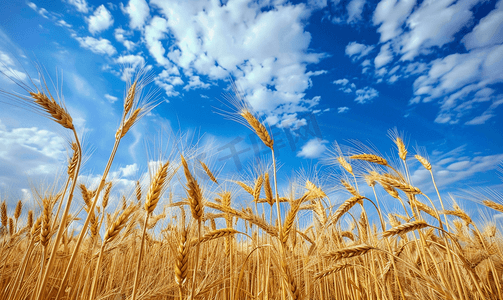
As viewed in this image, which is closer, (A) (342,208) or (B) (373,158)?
(A) (342,208)

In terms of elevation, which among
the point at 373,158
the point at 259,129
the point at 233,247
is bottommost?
Answer: the point at 233,247

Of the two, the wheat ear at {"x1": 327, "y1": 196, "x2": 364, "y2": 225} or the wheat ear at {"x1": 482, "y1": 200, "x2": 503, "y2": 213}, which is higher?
the wheat ear at {"x1": 482, "y1": 200, "x2": 503, "y2": 213}

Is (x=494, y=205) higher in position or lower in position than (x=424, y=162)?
lower

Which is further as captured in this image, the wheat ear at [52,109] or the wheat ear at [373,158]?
the wheat ear at [373,158]

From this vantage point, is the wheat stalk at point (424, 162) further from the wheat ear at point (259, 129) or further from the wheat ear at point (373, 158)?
the wheat ear at point (259, 129)

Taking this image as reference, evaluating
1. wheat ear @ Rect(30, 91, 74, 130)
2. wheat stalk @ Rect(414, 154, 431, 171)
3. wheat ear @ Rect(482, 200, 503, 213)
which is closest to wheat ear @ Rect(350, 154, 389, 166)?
wheat stalk @ Rect(414, 154, 431, 171)

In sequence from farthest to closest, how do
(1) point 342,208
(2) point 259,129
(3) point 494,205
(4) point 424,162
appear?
(4) point 424,162 < (3) point 494,205 < (2) point 259,129 < (1) point 342,208

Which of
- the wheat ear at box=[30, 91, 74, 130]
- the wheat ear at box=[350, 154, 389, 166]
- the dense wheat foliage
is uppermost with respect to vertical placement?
the wheat ear at box=[350, 154, 389, 166]

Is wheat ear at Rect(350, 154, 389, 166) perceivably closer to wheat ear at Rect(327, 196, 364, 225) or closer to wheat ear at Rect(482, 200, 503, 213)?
wheat ear at Rect(327, 196, 364, 225)

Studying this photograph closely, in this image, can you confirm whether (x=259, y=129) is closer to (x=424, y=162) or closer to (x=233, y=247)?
(x=233, y=247)

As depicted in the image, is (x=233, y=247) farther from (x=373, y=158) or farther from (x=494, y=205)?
(x=494, y=205)

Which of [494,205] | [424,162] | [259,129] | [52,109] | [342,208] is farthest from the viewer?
[424,162]

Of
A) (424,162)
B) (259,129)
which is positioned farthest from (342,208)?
(424,162)

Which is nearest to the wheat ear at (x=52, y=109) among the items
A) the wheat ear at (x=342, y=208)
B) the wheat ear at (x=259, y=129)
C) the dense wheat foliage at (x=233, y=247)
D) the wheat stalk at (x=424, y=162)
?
the dense wheat foliage at (x=233, y=247)
